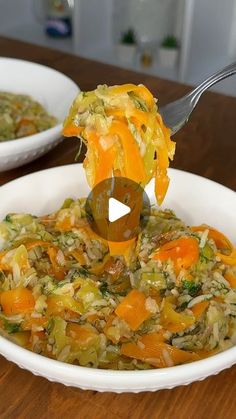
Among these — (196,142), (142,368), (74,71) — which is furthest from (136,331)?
(74,71)

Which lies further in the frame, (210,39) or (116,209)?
(210,39)

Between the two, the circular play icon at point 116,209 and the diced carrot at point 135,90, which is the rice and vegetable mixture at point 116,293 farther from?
the diced carrot at point 135,90

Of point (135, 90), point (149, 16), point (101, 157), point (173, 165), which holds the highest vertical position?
point (135, 90)

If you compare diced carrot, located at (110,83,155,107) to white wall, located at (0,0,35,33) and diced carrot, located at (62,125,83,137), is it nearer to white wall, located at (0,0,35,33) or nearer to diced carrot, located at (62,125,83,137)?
diced carrot, located at (62,125,83,137)

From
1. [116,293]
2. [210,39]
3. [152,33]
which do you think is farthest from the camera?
[152,33]

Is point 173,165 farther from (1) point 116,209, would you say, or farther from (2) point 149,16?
(2) point 149,16

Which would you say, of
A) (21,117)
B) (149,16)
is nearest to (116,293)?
(21,117)
